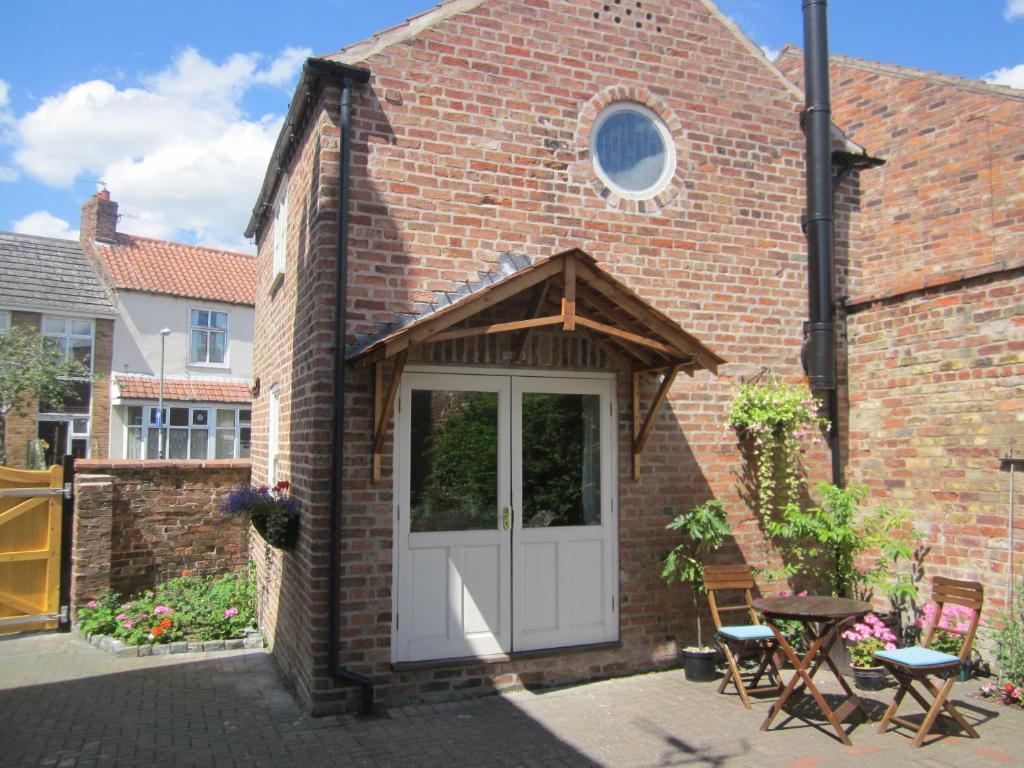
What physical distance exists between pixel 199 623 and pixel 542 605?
4.19 m

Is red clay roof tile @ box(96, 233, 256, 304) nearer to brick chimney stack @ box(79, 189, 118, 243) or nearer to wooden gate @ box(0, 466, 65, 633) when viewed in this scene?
brick chimney stack @ box(79, 189, 118, 243)

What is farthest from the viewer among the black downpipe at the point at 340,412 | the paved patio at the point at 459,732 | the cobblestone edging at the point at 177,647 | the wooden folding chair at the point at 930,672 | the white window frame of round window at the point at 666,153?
the cobblestone edging at the point at 177,647

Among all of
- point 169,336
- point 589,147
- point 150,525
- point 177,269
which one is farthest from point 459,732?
point 177,269

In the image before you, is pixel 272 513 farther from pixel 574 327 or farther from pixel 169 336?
pixel 169 336

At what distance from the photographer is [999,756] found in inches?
198

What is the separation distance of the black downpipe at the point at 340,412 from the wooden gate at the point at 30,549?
5316 mm

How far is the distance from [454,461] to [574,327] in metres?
1.54

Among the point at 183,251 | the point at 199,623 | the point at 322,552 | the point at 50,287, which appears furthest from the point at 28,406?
the point at 322,552

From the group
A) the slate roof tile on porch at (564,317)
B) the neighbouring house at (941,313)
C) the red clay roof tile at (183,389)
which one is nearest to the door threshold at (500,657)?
the slate roof tile on porch at (564,317)

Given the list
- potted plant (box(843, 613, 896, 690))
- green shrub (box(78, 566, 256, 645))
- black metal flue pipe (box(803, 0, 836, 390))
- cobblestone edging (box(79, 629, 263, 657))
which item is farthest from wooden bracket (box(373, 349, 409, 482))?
potted plant (box(843, 613, 896, 690))

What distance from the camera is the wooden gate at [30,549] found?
9.16 metres

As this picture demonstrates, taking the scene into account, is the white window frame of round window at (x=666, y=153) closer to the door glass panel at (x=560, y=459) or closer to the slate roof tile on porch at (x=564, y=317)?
the slate roof tile on porch at (x=564, y=317)

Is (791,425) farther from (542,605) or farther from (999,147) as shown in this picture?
(999,147)

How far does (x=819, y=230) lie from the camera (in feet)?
25.2
